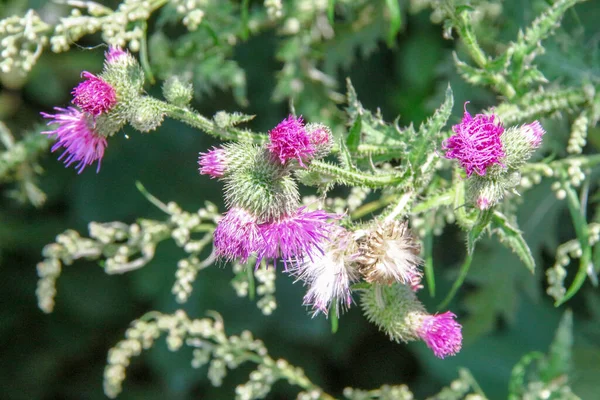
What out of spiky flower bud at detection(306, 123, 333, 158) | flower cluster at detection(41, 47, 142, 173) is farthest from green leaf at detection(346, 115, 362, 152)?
flower cluster at detection(41, 47, 142, 173)

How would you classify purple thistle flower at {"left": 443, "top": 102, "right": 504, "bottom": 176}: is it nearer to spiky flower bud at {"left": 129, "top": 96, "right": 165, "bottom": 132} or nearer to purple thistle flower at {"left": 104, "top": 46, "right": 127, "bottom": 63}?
spiky flower bud at {"left": 129, "top": 96, "right": 165, "bottom": 132}

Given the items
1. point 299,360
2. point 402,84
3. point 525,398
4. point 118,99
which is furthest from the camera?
point 299,360

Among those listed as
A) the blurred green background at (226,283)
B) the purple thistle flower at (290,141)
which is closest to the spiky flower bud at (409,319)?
the purple thistle flower at (290,141)

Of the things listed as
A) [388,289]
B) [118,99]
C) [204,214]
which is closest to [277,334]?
[204,214]

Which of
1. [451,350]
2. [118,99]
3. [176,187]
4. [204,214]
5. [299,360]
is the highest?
[118,99]

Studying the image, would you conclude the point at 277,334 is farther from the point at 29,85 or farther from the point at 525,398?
the point at 29,85

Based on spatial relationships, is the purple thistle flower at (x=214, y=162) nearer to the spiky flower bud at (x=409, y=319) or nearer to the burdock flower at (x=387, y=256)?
the burdock flower at (x=387, y=256)
